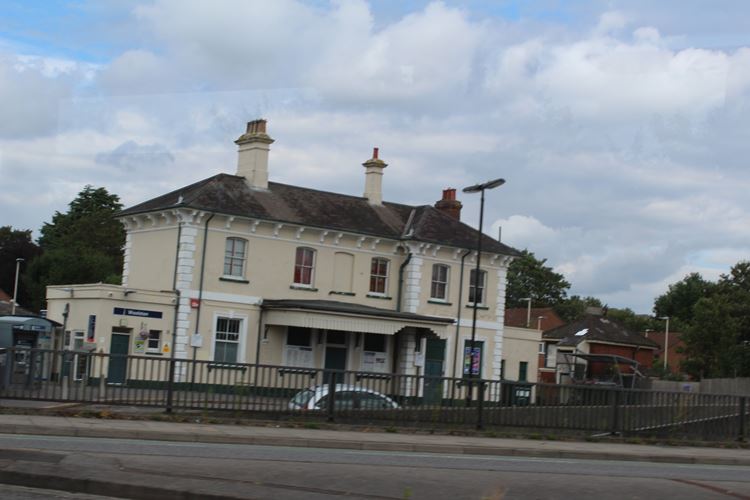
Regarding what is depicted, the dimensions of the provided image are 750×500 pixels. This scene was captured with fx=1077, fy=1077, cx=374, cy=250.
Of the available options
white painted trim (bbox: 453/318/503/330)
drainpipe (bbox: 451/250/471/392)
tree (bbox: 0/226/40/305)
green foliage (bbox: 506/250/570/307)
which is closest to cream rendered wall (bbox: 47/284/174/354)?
drainpipe (bbox: 451/250/471/392)

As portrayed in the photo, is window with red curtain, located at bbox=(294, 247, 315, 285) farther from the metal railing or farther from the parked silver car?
the parked silver car

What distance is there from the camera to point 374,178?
52.7m

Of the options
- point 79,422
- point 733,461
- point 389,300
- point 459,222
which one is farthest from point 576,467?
point 459,222

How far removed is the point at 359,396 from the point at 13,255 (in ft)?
269

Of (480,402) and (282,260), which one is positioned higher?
(282,260)

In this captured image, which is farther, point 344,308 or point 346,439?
point 344,308

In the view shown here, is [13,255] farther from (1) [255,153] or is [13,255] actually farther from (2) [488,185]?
(2) [488,185]

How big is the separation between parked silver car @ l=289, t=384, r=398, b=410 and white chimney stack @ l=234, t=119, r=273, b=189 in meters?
24.3

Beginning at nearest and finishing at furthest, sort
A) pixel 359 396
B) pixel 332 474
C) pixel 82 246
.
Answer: pixel 332 474 → pixel 359 396 → pixel 82 246

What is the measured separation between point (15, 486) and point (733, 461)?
608 inches

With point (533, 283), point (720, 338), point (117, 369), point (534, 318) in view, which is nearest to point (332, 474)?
point (117, 369)

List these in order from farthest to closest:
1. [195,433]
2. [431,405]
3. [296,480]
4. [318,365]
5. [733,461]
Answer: [318,365]
[431,405]
[733,461]
[195,433]
[296,480]

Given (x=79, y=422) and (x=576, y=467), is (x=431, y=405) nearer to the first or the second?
(x=576, y=467)

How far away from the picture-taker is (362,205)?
51.2 m
